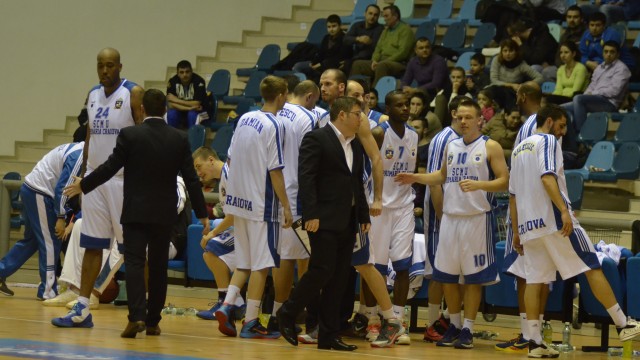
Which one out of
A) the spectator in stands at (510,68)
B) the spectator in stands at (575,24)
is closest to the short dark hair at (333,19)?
the spectator in stands at (510,68)

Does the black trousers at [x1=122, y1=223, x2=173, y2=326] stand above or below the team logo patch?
below

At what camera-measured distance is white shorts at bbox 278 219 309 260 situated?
952cm

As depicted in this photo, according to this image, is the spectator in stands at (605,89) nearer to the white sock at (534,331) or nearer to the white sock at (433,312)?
the white sock at (433,312)

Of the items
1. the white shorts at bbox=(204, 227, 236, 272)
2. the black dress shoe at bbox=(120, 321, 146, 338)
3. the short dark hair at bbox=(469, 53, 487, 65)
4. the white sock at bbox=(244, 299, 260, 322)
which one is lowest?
the black dress shoe at bbox=(120, 321, 146, 338)

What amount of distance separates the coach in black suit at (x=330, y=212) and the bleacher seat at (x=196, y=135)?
343 inches

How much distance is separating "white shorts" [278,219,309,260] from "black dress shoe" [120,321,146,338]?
132 centimetres

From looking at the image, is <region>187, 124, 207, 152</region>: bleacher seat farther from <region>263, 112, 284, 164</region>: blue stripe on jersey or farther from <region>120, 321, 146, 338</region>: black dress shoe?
<region>120, 321, 146, 338</region>: black dress shoe

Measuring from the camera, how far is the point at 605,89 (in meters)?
15.1

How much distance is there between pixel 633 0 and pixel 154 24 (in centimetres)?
791

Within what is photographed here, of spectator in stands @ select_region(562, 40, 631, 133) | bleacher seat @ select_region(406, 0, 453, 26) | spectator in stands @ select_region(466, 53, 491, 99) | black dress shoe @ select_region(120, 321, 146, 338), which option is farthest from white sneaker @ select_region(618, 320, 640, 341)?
bleacher seat @ select_region(406, 0, 453, 26)

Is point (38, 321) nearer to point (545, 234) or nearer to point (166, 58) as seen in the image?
point (545, 234)

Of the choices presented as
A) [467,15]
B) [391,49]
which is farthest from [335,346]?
[467,15]

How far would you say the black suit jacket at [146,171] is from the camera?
8.77 m

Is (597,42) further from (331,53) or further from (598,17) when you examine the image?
(331,53)
